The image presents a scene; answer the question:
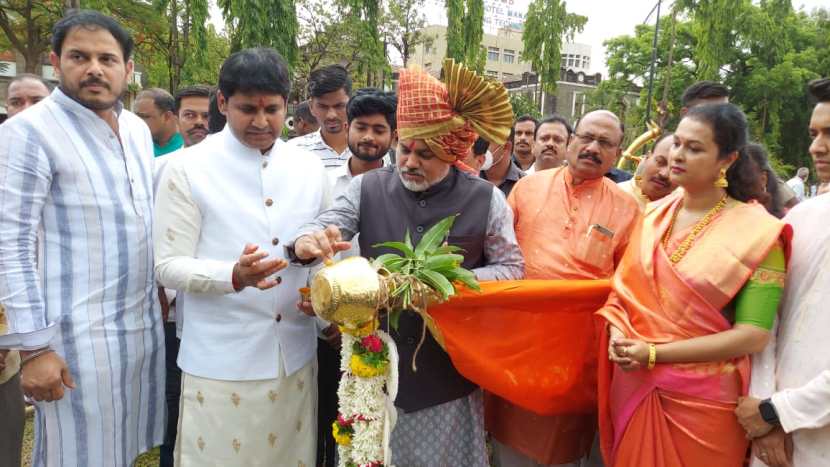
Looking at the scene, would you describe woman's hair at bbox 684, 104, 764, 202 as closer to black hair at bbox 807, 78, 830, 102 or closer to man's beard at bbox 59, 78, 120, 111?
black hair at bbox 807, 78, 830, 102

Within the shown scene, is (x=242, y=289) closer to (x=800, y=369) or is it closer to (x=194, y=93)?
(x=800, y=369)

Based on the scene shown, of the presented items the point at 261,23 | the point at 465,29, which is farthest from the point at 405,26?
the point at 261,23

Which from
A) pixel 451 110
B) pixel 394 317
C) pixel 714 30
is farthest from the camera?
pixel 714 30

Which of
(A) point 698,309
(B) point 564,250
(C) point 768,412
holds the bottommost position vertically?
(C) point 768,412

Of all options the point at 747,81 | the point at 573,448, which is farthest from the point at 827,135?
the point at 747,81

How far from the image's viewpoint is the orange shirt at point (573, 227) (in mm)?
2988

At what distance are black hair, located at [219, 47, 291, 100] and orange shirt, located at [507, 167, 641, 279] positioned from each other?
1.59m

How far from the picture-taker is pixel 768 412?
2.22 meters

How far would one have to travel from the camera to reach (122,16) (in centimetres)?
1578

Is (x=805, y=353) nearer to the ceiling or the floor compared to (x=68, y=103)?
nearer to the floor

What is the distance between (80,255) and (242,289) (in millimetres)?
768

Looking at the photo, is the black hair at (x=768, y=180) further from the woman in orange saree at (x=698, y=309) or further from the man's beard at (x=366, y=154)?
the man's beard at (x=366, y=154)

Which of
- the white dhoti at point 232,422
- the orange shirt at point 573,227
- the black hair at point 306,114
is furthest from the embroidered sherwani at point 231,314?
the black hair at point 306,114

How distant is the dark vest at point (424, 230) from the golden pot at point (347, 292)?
0.47 meters
